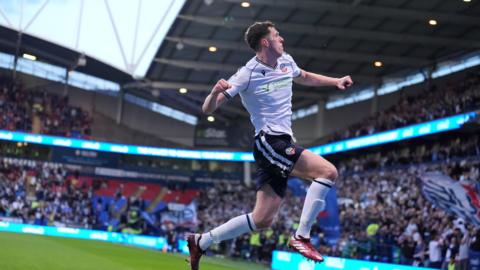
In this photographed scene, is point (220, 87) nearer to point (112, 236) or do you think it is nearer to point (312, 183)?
point (312, 183)

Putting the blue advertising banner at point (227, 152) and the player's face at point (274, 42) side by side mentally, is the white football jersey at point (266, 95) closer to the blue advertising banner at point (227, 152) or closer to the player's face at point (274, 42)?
the player's face at point (274, 42)

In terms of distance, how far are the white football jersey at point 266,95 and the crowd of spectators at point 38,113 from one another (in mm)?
42824

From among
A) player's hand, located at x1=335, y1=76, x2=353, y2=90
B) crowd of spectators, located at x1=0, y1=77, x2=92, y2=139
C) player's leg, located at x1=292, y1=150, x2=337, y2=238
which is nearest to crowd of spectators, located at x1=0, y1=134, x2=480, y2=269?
crowd of spectators, located at x1=0, y1=77, x2=92, y2=139

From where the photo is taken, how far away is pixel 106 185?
52.4 m

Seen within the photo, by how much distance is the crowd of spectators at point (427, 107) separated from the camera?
30125 mm

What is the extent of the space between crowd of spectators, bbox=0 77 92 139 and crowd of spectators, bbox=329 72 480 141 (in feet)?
65.8

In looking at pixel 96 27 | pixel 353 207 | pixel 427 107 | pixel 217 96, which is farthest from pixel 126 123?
pixel 217 96

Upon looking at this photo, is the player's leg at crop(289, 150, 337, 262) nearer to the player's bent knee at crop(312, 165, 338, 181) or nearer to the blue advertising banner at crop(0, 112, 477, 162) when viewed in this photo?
the player's bent knee at crop(312, 165, 338, 181)

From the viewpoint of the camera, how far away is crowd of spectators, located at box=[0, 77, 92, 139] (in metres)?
47.7

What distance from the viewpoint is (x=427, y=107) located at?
114 feet

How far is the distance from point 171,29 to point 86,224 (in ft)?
46.7

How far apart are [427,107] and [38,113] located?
28.1 meters

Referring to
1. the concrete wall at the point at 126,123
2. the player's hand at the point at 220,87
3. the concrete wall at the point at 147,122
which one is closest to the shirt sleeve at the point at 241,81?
the player's hand at the point at 220,87

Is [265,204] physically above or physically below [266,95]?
below
